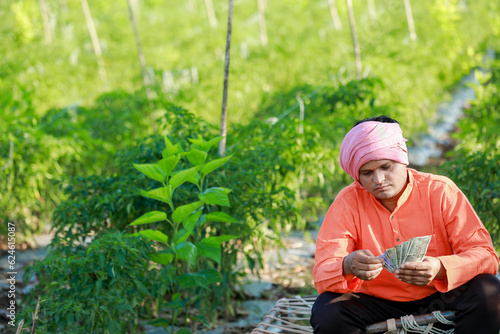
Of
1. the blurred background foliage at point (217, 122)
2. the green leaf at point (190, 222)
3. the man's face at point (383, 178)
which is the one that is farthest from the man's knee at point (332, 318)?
the blurred background foliage at point (217, 122)

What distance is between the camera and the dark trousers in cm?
198

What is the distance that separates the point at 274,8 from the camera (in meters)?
19.0

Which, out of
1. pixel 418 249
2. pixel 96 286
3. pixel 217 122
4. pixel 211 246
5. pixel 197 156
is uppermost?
pixel 217 122

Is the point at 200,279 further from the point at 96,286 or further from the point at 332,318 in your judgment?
the point at 332,318

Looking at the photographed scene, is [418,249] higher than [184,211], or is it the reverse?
[184,211]

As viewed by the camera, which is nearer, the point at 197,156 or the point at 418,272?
the point at 418,272

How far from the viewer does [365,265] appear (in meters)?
1.91

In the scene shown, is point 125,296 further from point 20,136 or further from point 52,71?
point 52,71

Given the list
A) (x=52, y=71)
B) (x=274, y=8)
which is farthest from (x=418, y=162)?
(x=274, y=8)

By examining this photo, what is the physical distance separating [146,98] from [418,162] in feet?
10.9

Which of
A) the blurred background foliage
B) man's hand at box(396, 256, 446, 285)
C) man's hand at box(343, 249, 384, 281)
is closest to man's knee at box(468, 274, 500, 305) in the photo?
man's hand at box(396, 256, 446, 285)

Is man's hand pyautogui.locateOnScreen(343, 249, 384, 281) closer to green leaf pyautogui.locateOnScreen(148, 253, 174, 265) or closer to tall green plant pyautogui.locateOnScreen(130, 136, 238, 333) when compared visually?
A: tall green plant pyautogui.locateOnScreen(130, 136, 238, 333)

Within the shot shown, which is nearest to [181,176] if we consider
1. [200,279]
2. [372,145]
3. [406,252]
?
[200,279]

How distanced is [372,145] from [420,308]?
68 centimetres
